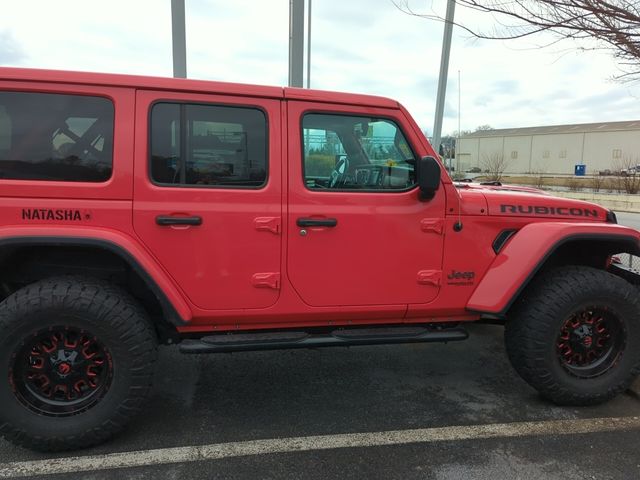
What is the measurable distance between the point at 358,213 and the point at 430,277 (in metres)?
0.61

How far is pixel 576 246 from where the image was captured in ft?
11.1

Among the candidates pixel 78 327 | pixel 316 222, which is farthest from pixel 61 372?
pixel 316 222

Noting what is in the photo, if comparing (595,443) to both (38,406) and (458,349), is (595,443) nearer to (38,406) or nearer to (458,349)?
(458,349)

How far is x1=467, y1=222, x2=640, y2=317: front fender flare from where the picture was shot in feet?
9.92

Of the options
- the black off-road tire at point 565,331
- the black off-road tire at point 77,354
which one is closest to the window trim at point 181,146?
the black off-road tire at point 77,354

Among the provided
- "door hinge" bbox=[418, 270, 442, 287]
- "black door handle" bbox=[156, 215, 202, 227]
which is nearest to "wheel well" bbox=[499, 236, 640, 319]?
"door hinge" bbox=[418, 270, 442, 287]

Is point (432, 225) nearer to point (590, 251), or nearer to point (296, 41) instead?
point (590, 251)

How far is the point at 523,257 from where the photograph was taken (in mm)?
3049

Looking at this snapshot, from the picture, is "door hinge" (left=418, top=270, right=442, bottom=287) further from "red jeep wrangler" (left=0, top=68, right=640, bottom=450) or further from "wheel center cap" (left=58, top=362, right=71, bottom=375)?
"wheel center cap" (left=58, top=362, right=71, bottom=375)

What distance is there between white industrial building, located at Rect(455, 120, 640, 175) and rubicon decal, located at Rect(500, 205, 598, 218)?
65137 mm

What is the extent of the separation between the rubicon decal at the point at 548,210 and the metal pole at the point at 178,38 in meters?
3.58

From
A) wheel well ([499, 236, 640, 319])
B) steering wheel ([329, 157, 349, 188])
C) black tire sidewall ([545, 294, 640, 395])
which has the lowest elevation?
black tire sidewall ([545, 294, 640, 395])

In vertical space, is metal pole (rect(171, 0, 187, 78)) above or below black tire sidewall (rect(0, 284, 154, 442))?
above

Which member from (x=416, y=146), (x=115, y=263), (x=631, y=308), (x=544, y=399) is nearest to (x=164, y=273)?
(x=115, y=263)
